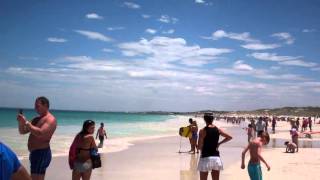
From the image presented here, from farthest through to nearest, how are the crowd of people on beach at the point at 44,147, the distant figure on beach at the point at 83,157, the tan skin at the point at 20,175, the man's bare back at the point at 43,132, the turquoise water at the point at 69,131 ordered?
the turquoise water at the point at 69,131
the distant figure on beach at the point at 83,157
the man's bare back at the point at 43,132
the crowd of people on beach at the point at 44,147
the tan skin at the point at 20,175

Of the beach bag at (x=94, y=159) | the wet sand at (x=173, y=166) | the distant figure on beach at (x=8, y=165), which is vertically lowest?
the wet sand at (x=173, y=166)

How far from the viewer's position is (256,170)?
7.81 meters

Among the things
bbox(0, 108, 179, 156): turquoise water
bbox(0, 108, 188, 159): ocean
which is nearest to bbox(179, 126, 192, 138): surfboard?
bbox(0, 108, 188, 159): ocean

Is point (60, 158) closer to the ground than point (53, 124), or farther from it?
closer to the ground

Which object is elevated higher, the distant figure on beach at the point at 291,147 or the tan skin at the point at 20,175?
the tan skin at the point at 20,175

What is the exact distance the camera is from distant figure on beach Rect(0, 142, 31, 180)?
9.37 feet

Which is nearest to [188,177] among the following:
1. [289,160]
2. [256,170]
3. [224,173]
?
Result: [224,173]

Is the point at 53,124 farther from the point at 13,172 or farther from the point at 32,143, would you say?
the point at 13,172

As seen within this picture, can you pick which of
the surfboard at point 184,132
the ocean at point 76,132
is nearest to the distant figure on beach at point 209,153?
the surfboard at point 184,132

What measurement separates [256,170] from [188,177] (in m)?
3.97

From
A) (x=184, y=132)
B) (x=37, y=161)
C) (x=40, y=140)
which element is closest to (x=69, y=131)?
(x=184, y=132)

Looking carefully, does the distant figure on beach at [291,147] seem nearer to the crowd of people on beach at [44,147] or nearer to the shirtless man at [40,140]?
the crowd of people on beach at [44,147]

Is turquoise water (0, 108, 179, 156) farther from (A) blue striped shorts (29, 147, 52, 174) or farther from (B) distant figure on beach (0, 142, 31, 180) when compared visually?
(B) distant figure on beach (0, 142, 31, 180)

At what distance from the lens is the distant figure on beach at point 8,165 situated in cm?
286
